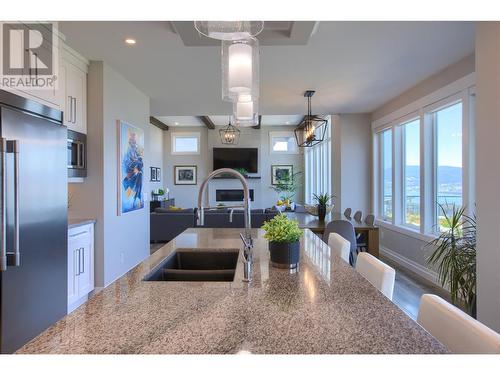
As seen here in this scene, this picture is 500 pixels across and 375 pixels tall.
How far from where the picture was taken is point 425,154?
4.14 m

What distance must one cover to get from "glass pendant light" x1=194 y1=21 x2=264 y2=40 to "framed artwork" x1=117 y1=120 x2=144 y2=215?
8.98 feet

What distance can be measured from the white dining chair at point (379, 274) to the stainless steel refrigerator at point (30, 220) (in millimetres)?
2035

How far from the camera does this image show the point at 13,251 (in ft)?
5.89

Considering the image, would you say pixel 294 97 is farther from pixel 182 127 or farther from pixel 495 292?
pixel 182 127

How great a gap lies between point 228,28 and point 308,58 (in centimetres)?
219

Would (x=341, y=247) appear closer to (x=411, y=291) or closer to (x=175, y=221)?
(x=411, y=291)

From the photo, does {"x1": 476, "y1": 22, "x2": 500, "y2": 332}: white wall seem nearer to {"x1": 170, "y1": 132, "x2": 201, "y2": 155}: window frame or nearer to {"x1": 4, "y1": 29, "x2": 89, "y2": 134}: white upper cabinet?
{"x1": 4, "y1": 29, "x2": 89, "y2": 134}: white upper cabinet

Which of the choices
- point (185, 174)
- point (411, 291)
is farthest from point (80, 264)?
point (185, 174)

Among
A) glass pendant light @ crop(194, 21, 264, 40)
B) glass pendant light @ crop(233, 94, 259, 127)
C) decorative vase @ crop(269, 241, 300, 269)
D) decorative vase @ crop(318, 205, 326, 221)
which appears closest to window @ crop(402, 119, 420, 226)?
decorative vase @ crop(318, 205, 326, 221)

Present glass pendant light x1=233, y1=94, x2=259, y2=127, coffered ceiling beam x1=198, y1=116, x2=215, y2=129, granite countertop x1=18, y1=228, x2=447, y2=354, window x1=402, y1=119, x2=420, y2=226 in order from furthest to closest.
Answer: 1. coffered ceiling beam x1=198, y1=116, x2=215, y2=129
2. window x1=402, y1=119, x2=420, y2=226
3. glass pendant light x1=233, y1=94, x2=259, y2=127
4. granite countertop x1=18, y1=228, x2=447, y2=354


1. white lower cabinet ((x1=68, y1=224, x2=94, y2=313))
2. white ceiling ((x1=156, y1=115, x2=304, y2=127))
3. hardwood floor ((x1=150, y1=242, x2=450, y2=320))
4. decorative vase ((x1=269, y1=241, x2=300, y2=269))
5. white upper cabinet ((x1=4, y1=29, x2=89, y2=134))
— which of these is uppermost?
white ceiling ((x1=156, y1=115, x2=304, y2=127))

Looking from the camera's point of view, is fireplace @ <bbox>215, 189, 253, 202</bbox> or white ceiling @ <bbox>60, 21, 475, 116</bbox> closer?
white ceiling @ <bbox>60, 21, 475, 116</bbox>

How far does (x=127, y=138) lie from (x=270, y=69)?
6.77ft

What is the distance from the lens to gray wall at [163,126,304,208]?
406 inches
